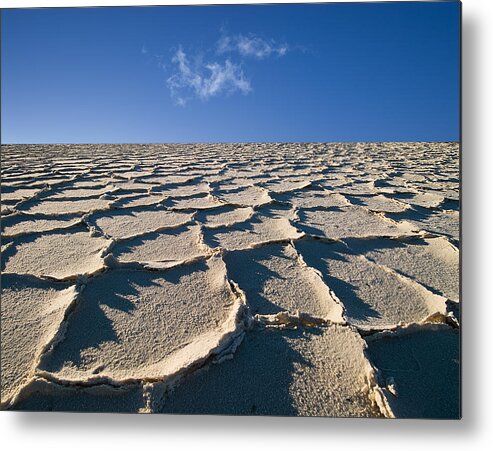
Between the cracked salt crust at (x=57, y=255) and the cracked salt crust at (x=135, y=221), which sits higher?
the cracked salt crust at (x=135, y=221)

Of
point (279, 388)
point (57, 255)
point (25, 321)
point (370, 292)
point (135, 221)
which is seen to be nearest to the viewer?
point (279, 388)

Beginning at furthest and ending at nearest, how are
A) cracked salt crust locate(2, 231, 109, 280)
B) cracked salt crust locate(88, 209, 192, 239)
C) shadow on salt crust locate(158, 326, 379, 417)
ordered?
cracked salt crust locate(88, 209, 192, 239)
cracked salt crust locate(2, 231, 109, 280)
shadow on salt crust locate(158, 326, 379, 417)

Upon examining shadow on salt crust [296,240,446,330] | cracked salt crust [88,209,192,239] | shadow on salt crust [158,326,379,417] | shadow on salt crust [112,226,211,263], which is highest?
cracked salt crust [88,209,192,239]

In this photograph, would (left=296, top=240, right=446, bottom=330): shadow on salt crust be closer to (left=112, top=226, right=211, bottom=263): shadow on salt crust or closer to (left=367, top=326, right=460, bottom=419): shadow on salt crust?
(left=367, top=326, right=460, bottom=419): shadow on salt crust

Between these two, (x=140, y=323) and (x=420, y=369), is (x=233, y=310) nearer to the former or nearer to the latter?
(x=140, y=323)

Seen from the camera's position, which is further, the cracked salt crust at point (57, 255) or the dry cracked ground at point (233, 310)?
the cracked salt crust at point (57, 255)

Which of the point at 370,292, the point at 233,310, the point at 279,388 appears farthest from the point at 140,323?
the point at 370,292

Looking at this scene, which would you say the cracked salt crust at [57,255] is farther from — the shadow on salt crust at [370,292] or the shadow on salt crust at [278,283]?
the shadow on salt crust at [370,292]

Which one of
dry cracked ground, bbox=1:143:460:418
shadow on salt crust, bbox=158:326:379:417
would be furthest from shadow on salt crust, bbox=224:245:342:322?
shadow on salt crust, bbox=158:326:379:417

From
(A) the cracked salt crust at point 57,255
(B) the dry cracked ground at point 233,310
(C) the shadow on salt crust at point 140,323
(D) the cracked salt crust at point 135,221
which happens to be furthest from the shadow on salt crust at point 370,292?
(A) the cracked salt crust at point 57,255

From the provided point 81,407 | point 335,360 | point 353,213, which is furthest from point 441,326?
point 81,407
